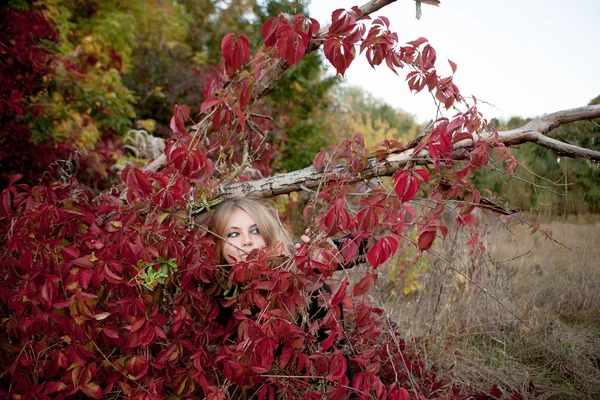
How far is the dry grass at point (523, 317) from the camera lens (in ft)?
7.61

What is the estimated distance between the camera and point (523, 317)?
2729mm

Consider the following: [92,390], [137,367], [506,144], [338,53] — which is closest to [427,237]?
[338,53]

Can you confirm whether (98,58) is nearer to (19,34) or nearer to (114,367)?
(19,34)

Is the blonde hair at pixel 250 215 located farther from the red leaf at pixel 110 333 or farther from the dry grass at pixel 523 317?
the dry grass at pixel 523 317

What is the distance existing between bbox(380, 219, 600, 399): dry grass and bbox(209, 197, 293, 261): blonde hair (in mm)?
1196

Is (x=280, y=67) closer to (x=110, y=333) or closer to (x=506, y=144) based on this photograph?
(x=506, y=144)

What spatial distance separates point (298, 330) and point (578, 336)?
222cm

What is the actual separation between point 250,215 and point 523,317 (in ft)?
6.77

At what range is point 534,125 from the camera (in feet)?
5.46

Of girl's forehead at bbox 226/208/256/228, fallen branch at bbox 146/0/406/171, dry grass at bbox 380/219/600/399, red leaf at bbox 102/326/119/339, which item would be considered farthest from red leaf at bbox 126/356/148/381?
dry grass at bbox 380/219/600/399

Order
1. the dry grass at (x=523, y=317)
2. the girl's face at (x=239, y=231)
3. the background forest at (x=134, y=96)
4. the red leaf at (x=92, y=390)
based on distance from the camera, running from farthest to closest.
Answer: the background forest at (x=134, y=96), the dry grass at (x=523, y=317), the girl's face at (x=239, y=231), the red leaf at (x=92, y=390)

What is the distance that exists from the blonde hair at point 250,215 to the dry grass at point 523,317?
120 centimetres

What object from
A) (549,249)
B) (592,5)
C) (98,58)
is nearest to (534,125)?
(592,5)

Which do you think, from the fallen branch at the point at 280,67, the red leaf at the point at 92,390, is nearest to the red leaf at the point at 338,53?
the fallen branch at the point at 280,67
